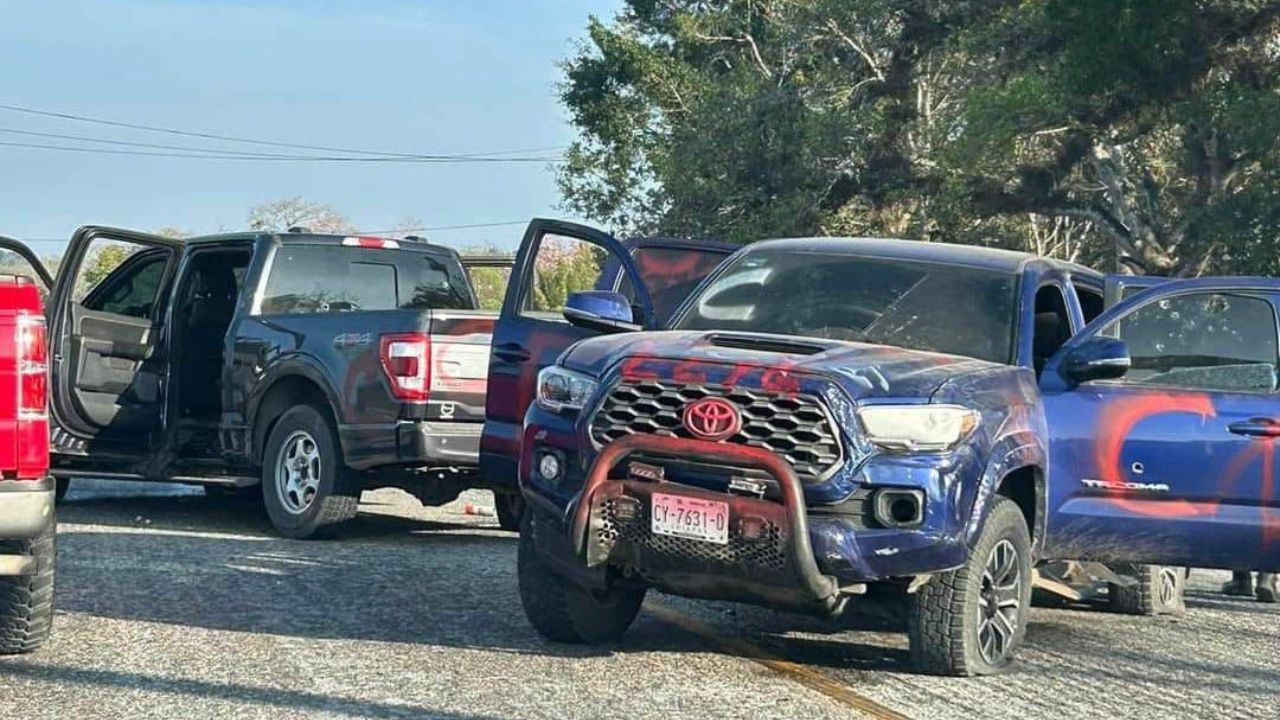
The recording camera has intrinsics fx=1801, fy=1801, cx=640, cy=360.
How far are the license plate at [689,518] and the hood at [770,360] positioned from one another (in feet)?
1.53

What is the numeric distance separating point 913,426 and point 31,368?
10.7 ft

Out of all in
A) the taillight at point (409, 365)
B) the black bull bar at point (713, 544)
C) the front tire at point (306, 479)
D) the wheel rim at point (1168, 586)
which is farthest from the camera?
the front tire at point (306, 479)

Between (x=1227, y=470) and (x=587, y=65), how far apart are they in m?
42.4

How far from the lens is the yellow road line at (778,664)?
6527 millimetres

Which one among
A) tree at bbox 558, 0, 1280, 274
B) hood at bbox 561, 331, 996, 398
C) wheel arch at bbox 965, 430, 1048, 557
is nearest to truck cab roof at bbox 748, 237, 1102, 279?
hood at bbox 561, 331, 996, 398

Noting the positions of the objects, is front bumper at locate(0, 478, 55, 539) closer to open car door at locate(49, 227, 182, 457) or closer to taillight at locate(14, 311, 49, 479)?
taillight at locate(14, 311, 49, 479)

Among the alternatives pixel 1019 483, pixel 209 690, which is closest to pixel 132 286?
pixel 209 690

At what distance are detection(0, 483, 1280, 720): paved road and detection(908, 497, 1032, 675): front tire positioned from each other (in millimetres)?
108

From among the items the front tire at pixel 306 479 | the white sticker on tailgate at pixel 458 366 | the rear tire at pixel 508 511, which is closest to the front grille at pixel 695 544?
the white sticker on tailgate at pixel 458 366

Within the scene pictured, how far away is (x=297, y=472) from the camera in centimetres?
1166

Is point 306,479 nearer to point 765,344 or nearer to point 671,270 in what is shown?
point 671,270

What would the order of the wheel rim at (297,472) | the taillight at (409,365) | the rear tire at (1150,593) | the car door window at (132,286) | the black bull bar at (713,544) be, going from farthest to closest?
the car door window at (132,286) < the wheel rim at (297,472) < the taillight at (409,365) < the rear tire at (1150,593) < the black bull bar at (713,544)

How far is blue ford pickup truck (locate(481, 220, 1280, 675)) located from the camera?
21.5 ft

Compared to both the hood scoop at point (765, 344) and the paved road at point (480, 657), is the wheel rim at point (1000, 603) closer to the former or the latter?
the paved road at point (480, 657)
